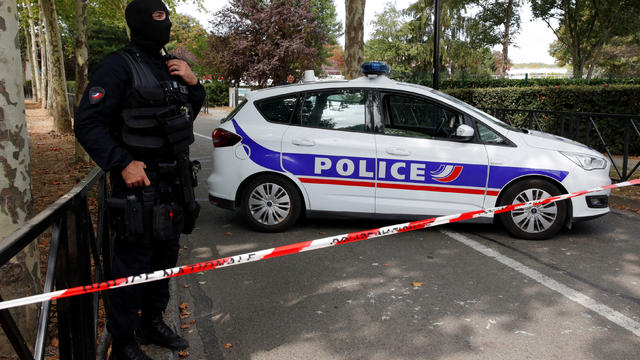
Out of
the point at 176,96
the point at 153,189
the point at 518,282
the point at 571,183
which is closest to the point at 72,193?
the point at 153,189

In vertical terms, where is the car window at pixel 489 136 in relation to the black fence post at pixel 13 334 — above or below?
above

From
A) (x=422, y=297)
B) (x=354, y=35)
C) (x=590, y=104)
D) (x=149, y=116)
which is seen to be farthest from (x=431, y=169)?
(x=590, y=104)

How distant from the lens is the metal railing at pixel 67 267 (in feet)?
6.36

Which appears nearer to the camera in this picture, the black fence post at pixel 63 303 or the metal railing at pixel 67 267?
the metal railing at pixel 67 267

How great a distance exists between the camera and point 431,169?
558cm

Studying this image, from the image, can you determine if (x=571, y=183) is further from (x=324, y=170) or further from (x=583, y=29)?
(x=583, y=29)

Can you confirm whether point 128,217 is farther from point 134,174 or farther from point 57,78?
point 57,78

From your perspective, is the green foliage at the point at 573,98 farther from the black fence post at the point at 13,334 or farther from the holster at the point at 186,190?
the black fence post at the point at 13,334

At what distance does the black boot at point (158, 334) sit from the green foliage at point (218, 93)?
3633 cm

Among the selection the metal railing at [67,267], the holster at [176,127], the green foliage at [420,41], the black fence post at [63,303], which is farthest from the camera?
the green foliage at [420,41]

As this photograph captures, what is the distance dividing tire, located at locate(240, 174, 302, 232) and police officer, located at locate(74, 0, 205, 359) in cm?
283

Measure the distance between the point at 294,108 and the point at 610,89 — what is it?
9.54 metres

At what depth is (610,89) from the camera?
1209 cm

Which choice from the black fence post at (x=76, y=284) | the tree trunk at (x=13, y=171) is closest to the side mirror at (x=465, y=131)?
the black fence post at (x=76, y=284)
